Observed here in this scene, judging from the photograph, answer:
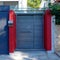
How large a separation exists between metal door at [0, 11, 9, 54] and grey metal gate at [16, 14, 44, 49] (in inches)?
45.1

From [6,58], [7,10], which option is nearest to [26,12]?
[7,10]

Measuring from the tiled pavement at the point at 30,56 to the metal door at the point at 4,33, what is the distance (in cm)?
54

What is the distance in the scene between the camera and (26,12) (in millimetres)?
15664

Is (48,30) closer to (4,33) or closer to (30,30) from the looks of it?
(30,30)

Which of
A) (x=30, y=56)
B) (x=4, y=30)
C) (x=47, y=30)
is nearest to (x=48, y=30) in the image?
(x=47, y=30)

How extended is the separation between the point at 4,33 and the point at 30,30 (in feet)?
5.42

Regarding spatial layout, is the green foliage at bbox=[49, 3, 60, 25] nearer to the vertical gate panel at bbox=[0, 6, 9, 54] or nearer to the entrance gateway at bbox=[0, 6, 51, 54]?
the entrance gateway at bbox=[0, 6, 51, 54]

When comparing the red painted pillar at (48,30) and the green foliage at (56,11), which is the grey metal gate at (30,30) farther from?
the green foliage at (56,11)

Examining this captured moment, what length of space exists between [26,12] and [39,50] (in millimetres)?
2100

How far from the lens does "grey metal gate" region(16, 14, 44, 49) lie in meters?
15.7

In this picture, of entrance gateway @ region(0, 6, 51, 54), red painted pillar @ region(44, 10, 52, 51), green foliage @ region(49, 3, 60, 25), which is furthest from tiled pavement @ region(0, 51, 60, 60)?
green foliage @ region(49, 3, 60, 25)

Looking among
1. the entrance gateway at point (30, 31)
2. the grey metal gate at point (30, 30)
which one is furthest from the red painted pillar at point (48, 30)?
the grey metal gate at point (30, 30)

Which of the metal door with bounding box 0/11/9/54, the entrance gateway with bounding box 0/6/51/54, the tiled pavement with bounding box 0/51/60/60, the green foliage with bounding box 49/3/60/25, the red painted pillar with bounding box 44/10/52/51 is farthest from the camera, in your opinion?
the entrance gateway with bounding box 0/6/51/54

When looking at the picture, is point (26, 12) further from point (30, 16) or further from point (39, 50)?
point (39, 50)
